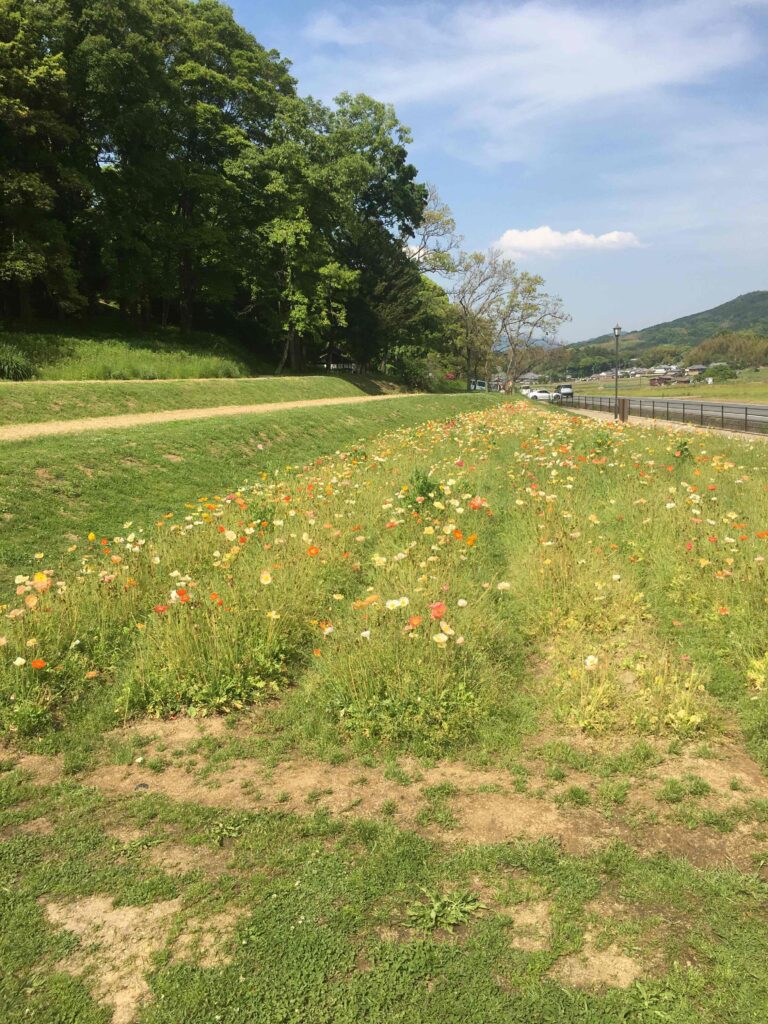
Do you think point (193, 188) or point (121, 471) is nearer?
point (121, 471)

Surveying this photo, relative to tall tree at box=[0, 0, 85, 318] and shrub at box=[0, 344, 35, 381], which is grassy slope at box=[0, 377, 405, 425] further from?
tall tree at box=[0, 0, 85, 318]

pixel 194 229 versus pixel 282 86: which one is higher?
pixel 282 86

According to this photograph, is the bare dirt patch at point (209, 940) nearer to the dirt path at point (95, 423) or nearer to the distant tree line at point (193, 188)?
the dirt path at point (95, 423)

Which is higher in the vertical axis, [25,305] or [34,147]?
[34,147]

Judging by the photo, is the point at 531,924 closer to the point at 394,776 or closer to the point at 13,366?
the point at 394,776

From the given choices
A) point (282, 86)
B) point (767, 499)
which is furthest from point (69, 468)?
point (282, 86)

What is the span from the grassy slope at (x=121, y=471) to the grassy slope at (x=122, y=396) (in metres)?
2.75

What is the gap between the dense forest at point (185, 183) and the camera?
21.0 metres

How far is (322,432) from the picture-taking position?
15.0 m

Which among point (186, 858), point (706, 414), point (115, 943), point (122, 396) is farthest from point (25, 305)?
point (706, 414)

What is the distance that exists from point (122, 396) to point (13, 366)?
3.64 meters

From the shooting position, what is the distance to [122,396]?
15.3 metres

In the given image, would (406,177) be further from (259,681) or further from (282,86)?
(259,681)

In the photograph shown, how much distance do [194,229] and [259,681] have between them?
88.9ft
